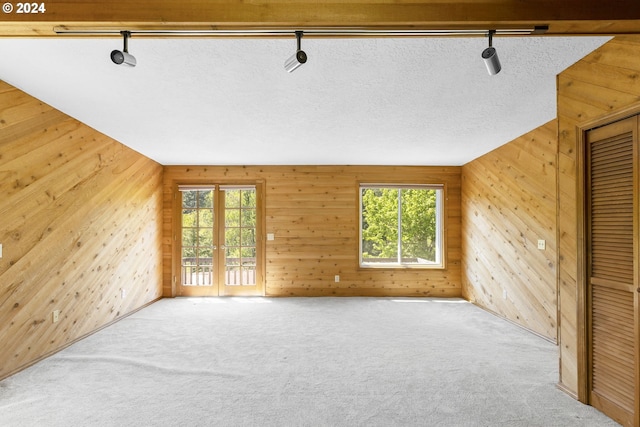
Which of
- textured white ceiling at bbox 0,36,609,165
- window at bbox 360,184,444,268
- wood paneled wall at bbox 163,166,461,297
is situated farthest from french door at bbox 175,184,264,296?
window at bbox 360,184,444,268

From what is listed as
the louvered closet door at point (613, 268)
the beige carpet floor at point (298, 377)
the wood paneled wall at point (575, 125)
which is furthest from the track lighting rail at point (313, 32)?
the beige carpet floor at point (298, 377)

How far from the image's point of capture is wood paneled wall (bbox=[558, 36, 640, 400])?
205cm

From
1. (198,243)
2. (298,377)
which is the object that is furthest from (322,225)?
(298,377)

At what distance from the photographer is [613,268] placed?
212 cm

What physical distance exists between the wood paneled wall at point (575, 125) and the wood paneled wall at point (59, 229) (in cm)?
459

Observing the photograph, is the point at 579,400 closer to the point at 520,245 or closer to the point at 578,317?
the point at 578,317

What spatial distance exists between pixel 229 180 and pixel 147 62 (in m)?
3.63

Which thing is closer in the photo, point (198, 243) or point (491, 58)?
point (491, 58)

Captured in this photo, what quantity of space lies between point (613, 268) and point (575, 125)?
1078mm

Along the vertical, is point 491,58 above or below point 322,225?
above

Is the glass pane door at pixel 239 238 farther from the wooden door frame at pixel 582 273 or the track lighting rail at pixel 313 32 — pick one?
the wooden door frame at pixel 582 273

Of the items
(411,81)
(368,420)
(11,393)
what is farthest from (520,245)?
(11,393)

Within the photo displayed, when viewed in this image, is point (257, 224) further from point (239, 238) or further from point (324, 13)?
point (324, 13)

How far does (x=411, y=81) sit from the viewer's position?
→ 2508 mm
